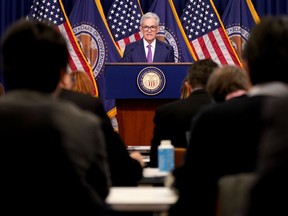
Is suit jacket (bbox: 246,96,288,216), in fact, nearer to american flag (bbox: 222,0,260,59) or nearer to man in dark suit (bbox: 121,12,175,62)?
man in dark suit (bbox: 121,12,175,62)

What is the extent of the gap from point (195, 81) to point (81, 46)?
6311mm

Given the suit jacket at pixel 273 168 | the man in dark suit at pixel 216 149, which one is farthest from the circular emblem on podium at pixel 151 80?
the suit jacket at pixel 273 168

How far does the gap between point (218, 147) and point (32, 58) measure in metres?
0.98

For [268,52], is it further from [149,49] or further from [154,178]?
[149,49]

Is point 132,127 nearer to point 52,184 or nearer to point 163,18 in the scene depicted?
point 163,18

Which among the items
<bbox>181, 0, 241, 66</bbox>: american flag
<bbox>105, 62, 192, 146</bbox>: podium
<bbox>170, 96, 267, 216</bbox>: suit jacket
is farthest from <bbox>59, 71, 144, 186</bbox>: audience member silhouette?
<bbox>181, 0, 241, 66</bbox>: american flag

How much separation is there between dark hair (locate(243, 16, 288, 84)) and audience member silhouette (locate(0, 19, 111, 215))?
1.99 feet

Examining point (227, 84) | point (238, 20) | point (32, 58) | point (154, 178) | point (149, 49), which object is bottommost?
point (154, 178)

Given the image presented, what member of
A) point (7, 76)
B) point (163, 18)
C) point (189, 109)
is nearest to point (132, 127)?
point (189, 109)

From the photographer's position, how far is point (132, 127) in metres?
7.54

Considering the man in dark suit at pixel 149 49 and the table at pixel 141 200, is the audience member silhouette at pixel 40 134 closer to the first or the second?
the table at pixel 141 200

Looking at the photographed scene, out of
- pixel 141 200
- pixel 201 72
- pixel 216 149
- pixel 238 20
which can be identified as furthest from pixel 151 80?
pixel 216 149

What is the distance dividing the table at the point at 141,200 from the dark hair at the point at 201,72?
151 centimetres

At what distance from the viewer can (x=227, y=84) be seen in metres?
3.73
